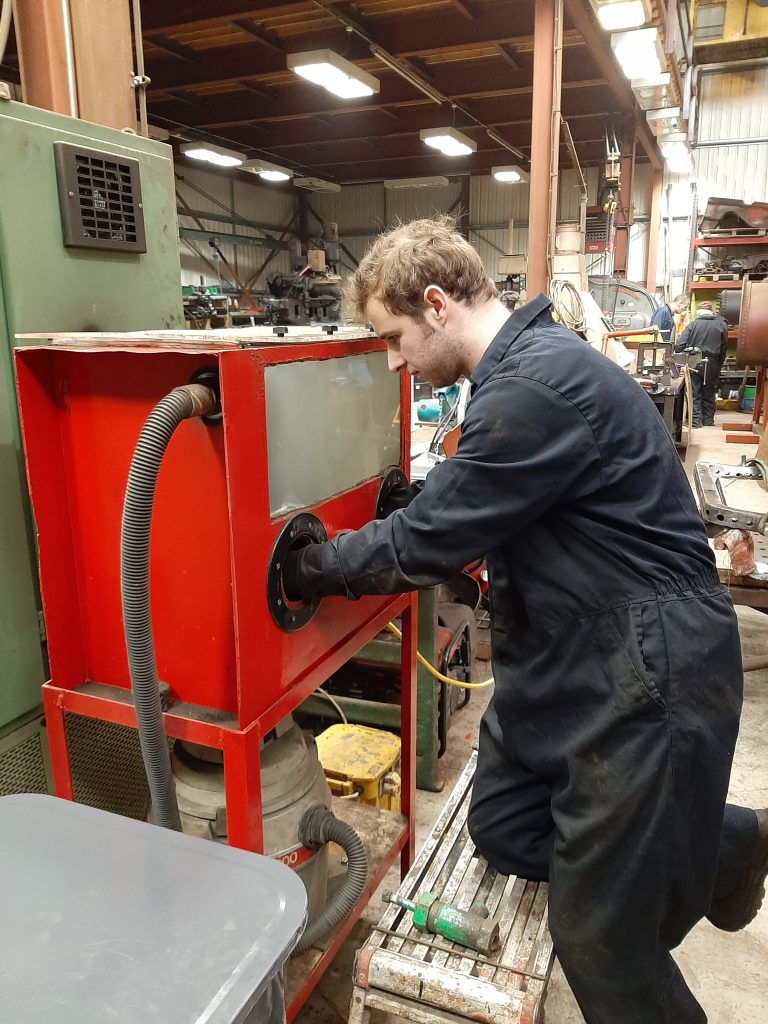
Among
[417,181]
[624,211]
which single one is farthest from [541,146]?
[417,181]

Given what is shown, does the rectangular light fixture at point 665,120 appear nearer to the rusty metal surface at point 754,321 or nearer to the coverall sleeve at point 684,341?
the coverall sleeve at point 684,341

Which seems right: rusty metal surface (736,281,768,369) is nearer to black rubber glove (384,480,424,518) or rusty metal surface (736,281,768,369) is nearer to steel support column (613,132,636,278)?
black rubber glove (384,480,424,518)

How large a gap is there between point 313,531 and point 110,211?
76 cm

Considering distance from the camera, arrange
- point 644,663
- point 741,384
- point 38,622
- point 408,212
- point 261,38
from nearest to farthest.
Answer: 1. point 644,663
2. point 38,622
3. point 261,38
4. point 741,384
5. point 408,212

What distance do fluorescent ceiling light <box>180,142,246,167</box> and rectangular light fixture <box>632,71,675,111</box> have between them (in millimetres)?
4988

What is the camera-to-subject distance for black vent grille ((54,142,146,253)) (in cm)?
138

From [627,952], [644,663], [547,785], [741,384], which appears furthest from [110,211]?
[741,384]

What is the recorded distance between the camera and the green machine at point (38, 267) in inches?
51.4

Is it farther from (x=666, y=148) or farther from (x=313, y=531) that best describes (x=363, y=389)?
(x=666, y=148)

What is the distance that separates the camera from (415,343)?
4.86 ft

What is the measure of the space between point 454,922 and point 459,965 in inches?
2.9

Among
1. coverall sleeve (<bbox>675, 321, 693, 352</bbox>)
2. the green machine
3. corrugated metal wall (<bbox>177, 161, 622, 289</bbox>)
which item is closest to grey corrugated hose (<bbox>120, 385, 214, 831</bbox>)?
the green machine

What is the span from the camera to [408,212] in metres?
15.0

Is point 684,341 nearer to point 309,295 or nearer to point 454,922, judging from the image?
point 309,295
